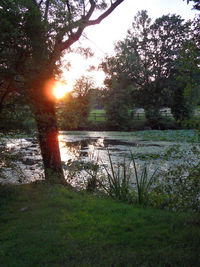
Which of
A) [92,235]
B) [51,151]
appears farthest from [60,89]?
[92,235]

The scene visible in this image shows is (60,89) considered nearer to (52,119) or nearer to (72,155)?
(52,119)

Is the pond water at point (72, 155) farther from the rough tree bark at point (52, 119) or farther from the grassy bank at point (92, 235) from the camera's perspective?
the grassy bank at point (92, 235)

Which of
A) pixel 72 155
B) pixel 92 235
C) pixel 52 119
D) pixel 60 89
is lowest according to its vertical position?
pixel 72 155

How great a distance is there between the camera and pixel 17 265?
11.3 feet

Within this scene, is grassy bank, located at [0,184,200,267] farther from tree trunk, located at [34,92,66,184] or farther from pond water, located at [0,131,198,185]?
tree trunk, located at [34,92,66,184]

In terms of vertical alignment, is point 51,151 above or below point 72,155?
above

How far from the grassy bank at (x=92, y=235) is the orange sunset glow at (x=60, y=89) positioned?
2877 millimetres

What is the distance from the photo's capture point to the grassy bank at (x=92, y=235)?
355cm

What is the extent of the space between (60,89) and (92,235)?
15.1 ft

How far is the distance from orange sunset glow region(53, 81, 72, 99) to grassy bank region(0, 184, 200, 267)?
2877 mm

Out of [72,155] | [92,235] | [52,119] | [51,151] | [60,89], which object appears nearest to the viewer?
[92,235]

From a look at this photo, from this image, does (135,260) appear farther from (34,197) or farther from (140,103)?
(140,103)

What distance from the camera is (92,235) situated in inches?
168

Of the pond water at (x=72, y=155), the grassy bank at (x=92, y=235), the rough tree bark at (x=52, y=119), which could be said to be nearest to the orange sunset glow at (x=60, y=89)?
the rough tree bark at (x=52, y=119)
